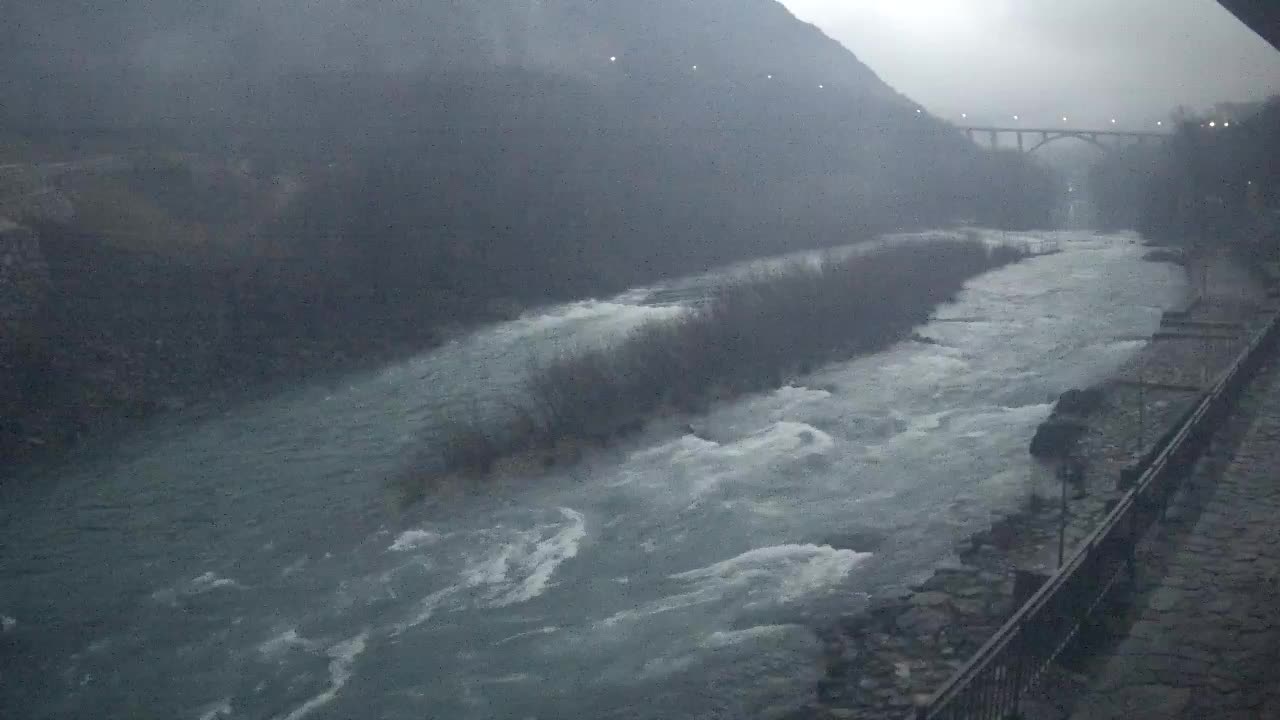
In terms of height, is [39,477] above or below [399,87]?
below

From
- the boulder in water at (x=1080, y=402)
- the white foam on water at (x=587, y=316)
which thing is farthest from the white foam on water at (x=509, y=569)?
the white foam on water at (x=587, y=316)

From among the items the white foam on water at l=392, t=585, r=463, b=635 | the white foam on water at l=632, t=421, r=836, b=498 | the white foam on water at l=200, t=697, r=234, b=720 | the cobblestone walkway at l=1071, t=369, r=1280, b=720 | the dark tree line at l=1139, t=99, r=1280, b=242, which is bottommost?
the white foam on water at l=200, t=697, r=234, b=720

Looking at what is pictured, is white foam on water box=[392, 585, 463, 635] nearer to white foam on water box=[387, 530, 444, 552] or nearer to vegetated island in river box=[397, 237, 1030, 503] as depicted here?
white foam on water box=[387, 530, 444, 552]

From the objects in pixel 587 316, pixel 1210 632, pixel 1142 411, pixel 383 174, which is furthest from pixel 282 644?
pixel 383 174

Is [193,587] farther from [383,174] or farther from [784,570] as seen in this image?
[383,174]

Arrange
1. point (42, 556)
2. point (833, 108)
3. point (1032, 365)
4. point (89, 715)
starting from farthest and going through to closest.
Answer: point (833, 108) < point (1032, 365) < point (42, 556) < point (89, 715)

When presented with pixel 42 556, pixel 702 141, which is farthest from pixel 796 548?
pixel 702 141

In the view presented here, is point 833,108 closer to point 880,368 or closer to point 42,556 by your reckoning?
point 880,368

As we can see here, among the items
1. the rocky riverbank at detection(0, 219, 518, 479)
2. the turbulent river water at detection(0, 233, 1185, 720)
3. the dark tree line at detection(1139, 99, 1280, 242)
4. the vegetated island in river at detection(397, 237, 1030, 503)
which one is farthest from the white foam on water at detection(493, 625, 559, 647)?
the dark tree line at detection(1139, 99, 1280, 242)
